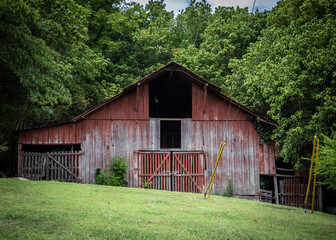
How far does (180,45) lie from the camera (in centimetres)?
3916

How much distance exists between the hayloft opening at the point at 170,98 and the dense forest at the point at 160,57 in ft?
13.1

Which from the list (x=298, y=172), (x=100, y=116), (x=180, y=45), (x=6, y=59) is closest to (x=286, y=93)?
(x=298, y=172)

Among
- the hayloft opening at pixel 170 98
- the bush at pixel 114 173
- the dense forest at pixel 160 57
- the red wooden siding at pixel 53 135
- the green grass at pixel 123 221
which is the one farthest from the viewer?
the hayloft opening at pixel 170 98

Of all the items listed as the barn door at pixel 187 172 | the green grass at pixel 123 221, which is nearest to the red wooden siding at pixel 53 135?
the barn door at pixel 187 172

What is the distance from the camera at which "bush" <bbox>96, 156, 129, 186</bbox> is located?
18.6m

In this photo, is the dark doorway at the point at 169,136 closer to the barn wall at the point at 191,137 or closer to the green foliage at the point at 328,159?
the barn wall at the point at 191,137

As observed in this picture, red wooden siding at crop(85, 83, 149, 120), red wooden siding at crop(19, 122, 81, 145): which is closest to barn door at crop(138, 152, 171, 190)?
red wooden siding at crop(85, 83, 149, 120)

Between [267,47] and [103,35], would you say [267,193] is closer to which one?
[267,47]

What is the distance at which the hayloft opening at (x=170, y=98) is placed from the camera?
915 inches

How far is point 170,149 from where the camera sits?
781 inches

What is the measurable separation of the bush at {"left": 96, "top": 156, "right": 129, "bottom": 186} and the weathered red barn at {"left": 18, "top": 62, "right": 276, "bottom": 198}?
0.35 meters

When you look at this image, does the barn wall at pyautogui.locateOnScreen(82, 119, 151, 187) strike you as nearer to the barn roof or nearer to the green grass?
the barn roof

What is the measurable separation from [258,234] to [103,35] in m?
31.4

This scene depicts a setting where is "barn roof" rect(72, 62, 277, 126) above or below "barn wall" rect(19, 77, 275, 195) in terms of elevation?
above
